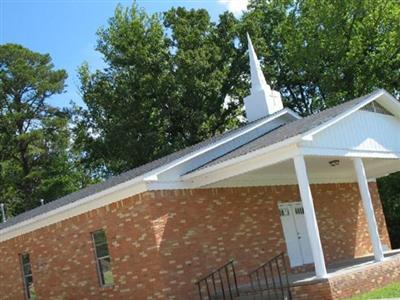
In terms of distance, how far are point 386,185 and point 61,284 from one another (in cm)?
2198

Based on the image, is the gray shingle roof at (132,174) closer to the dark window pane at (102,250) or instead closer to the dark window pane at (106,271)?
the dark window pane at (102,250)

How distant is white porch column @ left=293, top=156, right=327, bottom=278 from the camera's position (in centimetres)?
1320

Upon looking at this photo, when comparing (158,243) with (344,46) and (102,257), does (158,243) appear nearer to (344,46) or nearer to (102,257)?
(102,257)

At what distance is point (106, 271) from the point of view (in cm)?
1625

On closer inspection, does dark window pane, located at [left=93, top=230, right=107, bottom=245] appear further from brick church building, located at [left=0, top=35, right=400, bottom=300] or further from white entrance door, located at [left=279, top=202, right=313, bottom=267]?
white entrance door, located at [left=279, top=202, right=313, bottom=267]

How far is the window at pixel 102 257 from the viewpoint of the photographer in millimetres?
16141

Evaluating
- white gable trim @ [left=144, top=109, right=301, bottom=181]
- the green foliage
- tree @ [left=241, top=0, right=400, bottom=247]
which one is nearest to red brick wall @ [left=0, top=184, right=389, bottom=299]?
white gable trim @ [left=144, top=109, right=301, bottom=181]

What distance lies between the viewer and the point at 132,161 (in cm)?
3591

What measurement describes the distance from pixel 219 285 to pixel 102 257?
3350mm

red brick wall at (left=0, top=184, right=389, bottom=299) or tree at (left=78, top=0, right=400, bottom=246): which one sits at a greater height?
tree at (left=78, top=0, right=400, bottom=246)

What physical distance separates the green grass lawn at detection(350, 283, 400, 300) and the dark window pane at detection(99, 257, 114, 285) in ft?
21.3

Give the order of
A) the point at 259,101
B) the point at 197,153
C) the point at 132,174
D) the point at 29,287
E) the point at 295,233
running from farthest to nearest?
the point at 259,101 < the point at 29,287 < the point at 295,233 < the point at 132,174 < the point at 197,153

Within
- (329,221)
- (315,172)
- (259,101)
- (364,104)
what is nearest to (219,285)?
(315,172)

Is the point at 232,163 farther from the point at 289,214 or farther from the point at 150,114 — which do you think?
the point at 150,114
